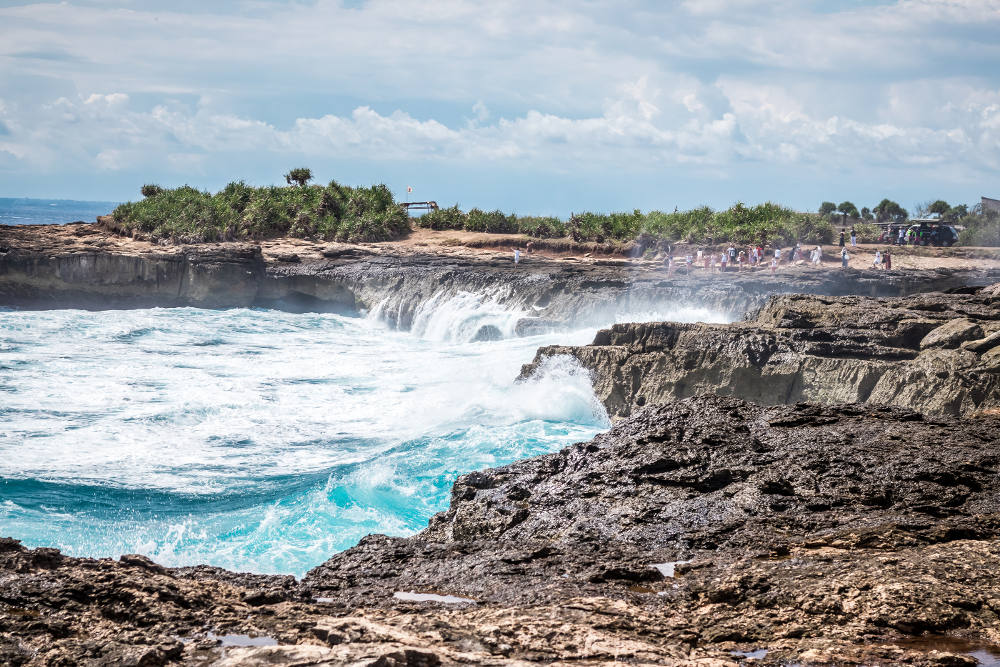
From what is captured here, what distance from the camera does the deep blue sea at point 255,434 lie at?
36.7 ft

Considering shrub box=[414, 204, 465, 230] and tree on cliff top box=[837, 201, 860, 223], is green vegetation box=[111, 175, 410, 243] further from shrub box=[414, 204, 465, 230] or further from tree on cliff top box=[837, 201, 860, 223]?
tree on cliff top box=[837, 201, 860, 223]

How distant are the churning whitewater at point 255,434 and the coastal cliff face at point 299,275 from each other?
3769 mm

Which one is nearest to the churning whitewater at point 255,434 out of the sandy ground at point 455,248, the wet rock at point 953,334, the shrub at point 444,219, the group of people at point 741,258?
the wet rock at point 953,334

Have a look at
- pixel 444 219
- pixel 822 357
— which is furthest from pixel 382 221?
pixel 822 357

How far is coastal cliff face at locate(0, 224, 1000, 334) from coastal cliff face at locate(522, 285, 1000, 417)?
12348 millimetres

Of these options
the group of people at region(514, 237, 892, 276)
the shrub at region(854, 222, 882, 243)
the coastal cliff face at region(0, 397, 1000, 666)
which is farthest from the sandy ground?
the coastal cliff face at region(0, 397, 1000, 666)

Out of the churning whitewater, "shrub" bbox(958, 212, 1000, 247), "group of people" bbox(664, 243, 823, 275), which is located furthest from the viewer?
"shrub" bbox(958, 212, 1000, 247)

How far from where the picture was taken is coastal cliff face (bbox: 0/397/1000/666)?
460cm

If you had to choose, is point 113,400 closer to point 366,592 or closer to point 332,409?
point 332,409

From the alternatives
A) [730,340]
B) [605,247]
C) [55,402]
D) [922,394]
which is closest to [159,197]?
[605,247]

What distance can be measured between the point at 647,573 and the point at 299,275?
93.8 feet

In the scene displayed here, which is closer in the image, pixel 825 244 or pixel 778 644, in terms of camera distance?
pixel 778 644

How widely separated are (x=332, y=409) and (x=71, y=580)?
1251cm

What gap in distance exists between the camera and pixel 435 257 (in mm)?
33938
